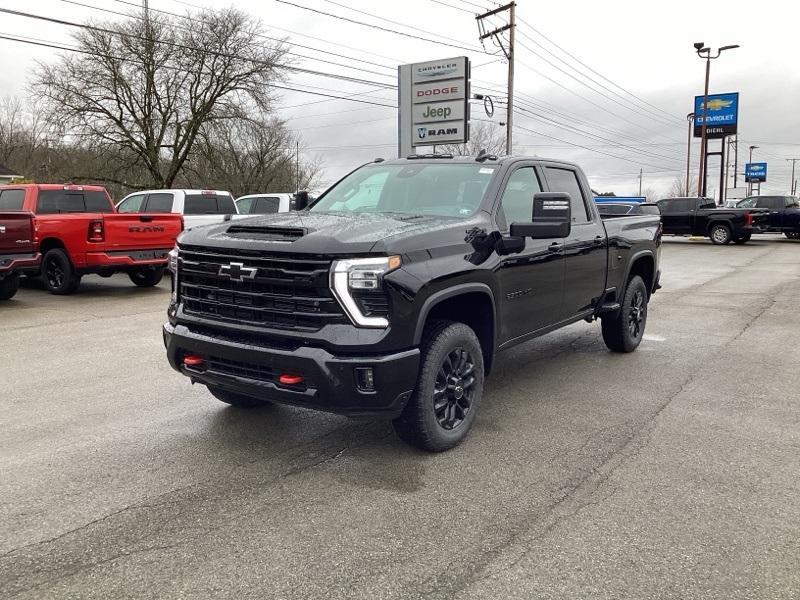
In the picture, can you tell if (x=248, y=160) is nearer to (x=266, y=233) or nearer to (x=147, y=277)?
(x=147, y=277)

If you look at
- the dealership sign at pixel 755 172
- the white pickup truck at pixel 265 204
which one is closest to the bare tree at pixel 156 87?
the white pickup truck at pixel 265 204

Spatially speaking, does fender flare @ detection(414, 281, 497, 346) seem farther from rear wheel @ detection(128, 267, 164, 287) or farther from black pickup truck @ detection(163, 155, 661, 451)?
rear wheel @ detection(128, 267, 164, 287)

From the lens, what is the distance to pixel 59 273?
12.0m

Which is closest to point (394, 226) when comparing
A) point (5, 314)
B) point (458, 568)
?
point (458, 568)

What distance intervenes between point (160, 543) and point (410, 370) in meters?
1.53

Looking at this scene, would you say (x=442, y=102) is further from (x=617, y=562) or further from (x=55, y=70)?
(x=617, y=562)

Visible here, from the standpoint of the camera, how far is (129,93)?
30.5 metres

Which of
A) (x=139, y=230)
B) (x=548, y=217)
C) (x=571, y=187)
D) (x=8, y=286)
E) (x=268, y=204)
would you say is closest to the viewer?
(x=548, y=217)

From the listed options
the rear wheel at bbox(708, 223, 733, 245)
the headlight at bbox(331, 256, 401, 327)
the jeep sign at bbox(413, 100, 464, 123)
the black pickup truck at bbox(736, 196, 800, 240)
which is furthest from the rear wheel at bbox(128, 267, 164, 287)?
the black pickup truck at bbox(736, 196, 800, 240)

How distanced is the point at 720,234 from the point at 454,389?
2550 cm

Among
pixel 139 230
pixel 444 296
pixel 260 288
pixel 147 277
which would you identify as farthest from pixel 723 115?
pixel 260 288

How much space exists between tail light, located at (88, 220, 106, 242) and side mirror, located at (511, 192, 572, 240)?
891 cm

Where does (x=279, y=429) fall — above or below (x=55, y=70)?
below

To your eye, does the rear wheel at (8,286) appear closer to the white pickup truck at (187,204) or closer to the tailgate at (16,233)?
the tailgate at (16,233)
